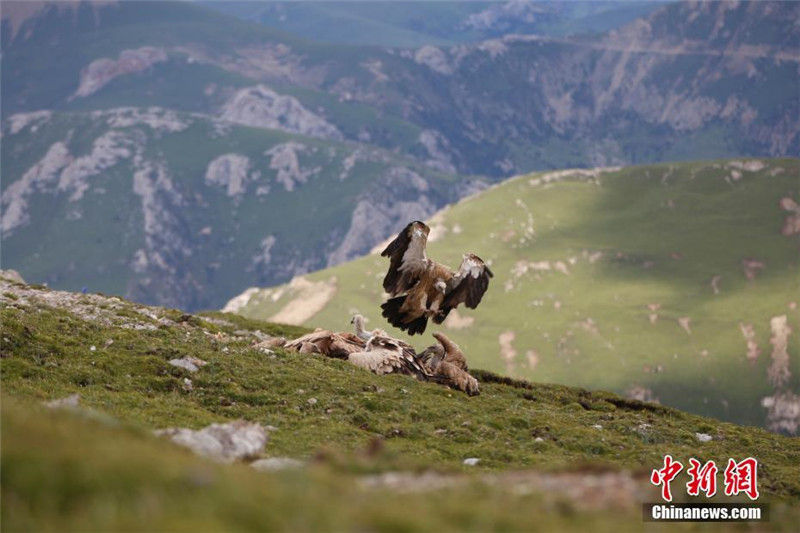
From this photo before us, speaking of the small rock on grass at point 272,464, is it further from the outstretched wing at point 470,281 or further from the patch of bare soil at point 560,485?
the outstretched wing at point 470,281

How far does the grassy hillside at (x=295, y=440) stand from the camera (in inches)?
554

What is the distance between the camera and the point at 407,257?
47.2m

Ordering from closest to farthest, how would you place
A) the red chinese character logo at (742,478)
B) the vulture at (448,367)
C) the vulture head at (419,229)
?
the red chinese character logo at (742,478)
the vulture head at (419,229)
the vulture at (448,367)

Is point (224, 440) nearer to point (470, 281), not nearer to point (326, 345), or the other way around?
point (470, 281)

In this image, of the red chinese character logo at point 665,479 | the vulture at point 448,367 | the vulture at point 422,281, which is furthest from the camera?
the vulture at point 422,281

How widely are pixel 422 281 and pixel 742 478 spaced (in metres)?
19.2

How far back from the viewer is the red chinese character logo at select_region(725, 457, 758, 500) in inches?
1199

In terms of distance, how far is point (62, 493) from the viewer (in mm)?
13938

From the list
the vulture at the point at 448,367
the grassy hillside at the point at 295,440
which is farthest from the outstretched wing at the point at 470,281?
the grassy hillside at the point at 295,440

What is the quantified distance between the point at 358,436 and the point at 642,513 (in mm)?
16484

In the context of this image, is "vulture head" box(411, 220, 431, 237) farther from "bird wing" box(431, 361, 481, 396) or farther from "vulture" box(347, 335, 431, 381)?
"bird wing" box(431, 361, 481, 396)

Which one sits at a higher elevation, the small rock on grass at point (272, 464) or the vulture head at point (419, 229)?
the vulture head at point (419, 229)

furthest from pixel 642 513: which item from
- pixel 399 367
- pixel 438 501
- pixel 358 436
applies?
pixel 399 367

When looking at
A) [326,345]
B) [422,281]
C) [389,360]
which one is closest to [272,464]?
[389,360]
